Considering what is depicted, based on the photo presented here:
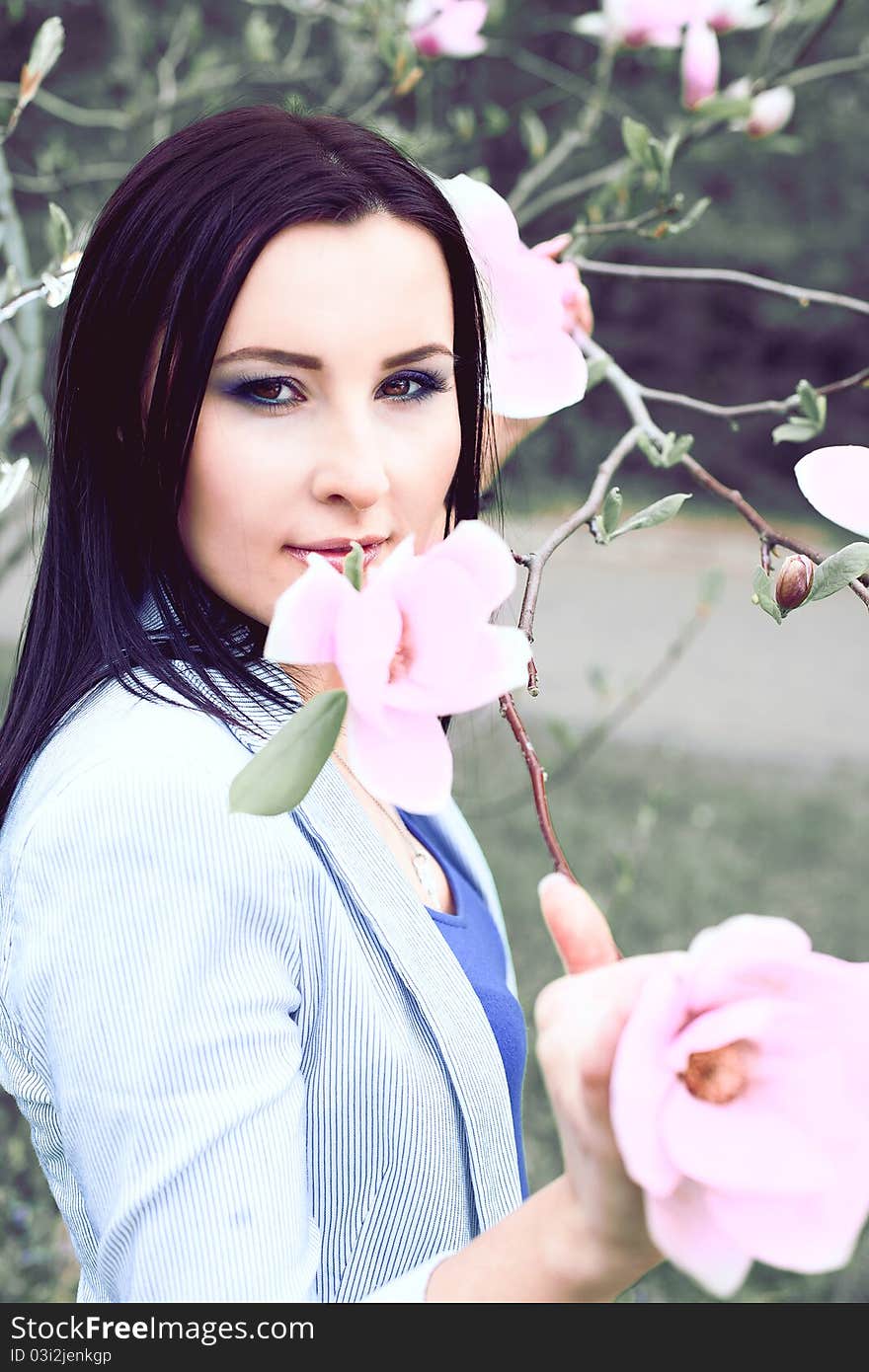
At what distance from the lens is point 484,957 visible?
1.11 metres

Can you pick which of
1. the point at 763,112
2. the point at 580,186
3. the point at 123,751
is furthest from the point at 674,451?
the point at 580,186

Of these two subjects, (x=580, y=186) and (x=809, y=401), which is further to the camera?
(x=580, y=186)

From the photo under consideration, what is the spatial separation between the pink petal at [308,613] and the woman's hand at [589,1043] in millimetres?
126

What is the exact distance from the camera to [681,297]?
8523mm

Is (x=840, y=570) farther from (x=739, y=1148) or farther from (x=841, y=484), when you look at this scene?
(x=739, y=1148)

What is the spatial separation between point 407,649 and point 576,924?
12 cm

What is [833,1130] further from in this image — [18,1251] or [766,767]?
[766,767]

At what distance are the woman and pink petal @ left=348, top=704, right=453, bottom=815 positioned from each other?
8.8 inches

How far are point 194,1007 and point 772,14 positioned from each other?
1417mm

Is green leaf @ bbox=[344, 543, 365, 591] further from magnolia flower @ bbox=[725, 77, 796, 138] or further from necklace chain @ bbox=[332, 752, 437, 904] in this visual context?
magnolia flower @ bbox=[725, 77, 796, 138]

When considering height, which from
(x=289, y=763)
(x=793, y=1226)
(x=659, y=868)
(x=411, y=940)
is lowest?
(x=659, y=868)

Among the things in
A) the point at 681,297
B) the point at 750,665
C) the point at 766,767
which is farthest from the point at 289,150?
the point at 681,297

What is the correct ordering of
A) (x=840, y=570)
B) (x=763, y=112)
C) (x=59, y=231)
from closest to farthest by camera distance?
1. (x=840, y=570)
2. (x=59, y=231)
3. (x=763, y=112)

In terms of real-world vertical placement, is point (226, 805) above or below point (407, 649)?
below
